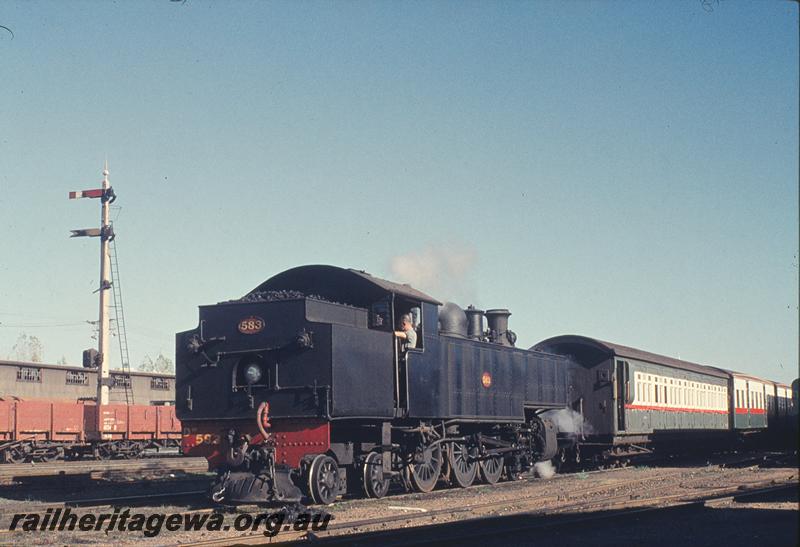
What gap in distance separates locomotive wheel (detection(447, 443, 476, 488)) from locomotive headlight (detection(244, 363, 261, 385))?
17.4ft

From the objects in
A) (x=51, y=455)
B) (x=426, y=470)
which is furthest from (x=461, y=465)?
(x=51, y=455)

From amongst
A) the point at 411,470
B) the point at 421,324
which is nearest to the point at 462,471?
the point at 411,470

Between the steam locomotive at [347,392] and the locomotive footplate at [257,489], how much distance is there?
0.07 ft

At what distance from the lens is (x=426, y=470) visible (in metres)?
18.4

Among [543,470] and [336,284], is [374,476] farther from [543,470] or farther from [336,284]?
[543,470]

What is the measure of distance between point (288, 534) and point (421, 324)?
662 centimetres

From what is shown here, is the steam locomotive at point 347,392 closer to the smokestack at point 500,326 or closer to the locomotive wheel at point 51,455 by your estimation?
the smokestack at point 500,326

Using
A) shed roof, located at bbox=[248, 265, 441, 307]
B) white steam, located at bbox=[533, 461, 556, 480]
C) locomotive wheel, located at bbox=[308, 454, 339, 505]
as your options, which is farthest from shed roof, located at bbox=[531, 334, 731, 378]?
locomotive wheel, located at bbox=[308, 454, 339, 505]

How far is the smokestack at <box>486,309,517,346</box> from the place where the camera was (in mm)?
22312

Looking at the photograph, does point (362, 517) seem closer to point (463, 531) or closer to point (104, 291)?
point (463, 531)

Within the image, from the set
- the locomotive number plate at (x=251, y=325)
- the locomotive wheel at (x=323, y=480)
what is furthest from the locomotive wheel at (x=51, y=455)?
the locomotive wheel at (x=323, y=480)

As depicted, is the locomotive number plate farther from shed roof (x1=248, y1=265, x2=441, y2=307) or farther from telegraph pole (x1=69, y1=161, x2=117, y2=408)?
telegraph pole (x1=69, y1=161, x2=117, y2=408)

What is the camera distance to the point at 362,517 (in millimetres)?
13828

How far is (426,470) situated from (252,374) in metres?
4.76
